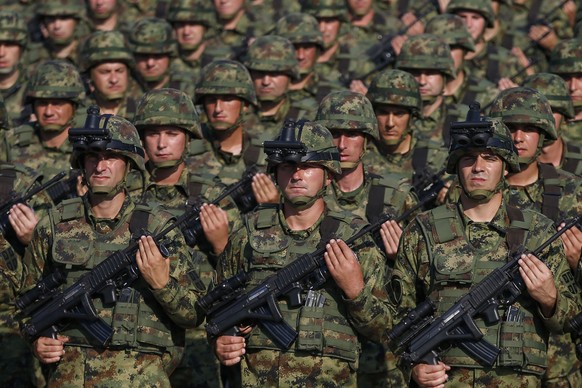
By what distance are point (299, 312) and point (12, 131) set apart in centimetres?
636

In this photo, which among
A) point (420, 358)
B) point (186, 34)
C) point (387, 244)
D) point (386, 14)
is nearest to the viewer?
point (420, 358)

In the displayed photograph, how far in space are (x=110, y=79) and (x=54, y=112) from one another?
167 centimetres

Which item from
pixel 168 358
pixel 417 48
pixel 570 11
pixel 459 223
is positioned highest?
pixel 459 223

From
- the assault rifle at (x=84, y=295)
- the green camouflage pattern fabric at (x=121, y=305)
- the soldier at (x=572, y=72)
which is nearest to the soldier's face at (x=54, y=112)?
the green camouflage pattern fabric at (x=121, y=305)

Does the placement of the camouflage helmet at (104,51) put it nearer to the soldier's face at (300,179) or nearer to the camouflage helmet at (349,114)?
the camouflage helmet at (349,114)

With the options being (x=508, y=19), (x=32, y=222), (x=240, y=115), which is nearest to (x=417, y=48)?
(x=240, y=115)

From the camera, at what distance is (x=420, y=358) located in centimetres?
1304

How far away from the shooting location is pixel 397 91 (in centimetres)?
1802

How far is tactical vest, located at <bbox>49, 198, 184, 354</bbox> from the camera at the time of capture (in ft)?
45.0

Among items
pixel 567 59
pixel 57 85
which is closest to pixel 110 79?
pixel 57 85

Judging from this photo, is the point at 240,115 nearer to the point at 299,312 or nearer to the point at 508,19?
the point at 299,312

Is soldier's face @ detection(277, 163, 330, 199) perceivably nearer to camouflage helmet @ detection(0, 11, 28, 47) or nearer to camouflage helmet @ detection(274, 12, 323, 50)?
camouflage helmet @ detection(274, 12, 323, 50)

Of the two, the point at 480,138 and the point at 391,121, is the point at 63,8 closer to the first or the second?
the point at 391,121

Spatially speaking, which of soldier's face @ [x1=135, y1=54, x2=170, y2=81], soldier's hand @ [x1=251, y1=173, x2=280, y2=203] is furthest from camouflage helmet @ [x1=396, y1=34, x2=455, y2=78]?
soldier's hand @ [x1=251, y1=173, x2=280, y2=203]
